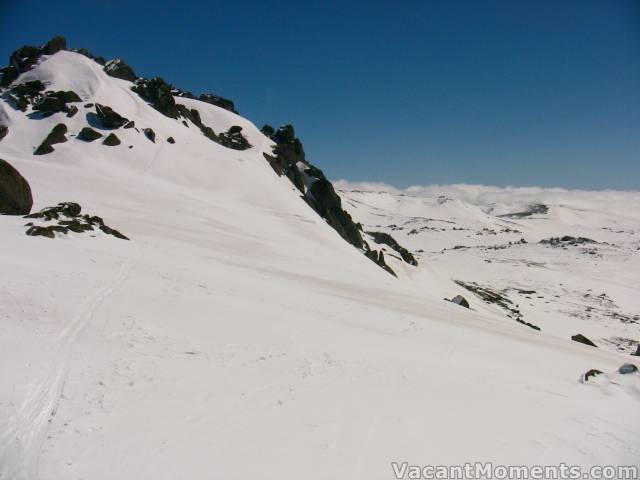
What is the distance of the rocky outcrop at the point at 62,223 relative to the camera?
15.3 metres

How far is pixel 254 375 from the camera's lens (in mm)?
8352

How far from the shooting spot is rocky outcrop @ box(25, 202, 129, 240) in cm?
1526

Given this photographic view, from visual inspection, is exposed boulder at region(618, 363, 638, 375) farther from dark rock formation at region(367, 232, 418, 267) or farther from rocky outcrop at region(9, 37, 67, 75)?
rocky outcrop at region(9, 37, 67, 75)

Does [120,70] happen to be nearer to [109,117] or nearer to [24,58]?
[24,58]

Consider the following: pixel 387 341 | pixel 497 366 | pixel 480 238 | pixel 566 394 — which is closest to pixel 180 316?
pixel 387 341

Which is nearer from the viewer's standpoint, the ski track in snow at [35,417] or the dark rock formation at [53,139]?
the ski track in snow at [35,417]

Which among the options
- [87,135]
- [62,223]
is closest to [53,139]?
[87,135]

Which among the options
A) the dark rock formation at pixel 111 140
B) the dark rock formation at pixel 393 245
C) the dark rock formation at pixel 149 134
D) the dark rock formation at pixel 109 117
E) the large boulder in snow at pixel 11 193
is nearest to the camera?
the large boulder in snow at pixel 11 193

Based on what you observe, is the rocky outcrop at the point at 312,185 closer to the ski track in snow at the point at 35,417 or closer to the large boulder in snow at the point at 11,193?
the large boulder in snow at the point at 11,193

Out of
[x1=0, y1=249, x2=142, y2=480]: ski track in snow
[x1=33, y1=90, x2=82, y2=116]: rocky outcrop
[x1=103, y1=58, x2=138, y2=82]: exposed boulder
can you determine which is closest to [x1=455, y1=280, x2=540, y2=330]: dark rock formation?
[x1=0, y1=249, x2=142, y2=480]: ski track in snow

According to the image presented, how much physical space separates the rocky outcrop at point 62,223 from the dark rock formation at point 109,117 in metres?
21.7

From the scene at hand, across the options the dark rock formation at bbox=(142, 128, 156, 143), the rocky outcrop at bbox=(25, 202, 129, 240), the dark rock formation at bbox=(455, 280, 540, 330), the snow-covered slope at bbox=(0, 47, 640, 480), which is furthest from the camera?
the dark rock formation at bbox=(142, 128, 156, 143)

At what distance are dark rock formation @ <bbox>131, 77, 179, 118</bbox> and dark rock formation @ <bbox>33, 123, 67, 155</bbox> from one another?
14530 millimetres

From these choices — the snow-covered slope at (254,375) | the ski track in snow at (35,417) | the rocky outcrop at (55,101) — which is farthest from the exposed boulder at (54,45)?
the ski track in snow at (35,417)
